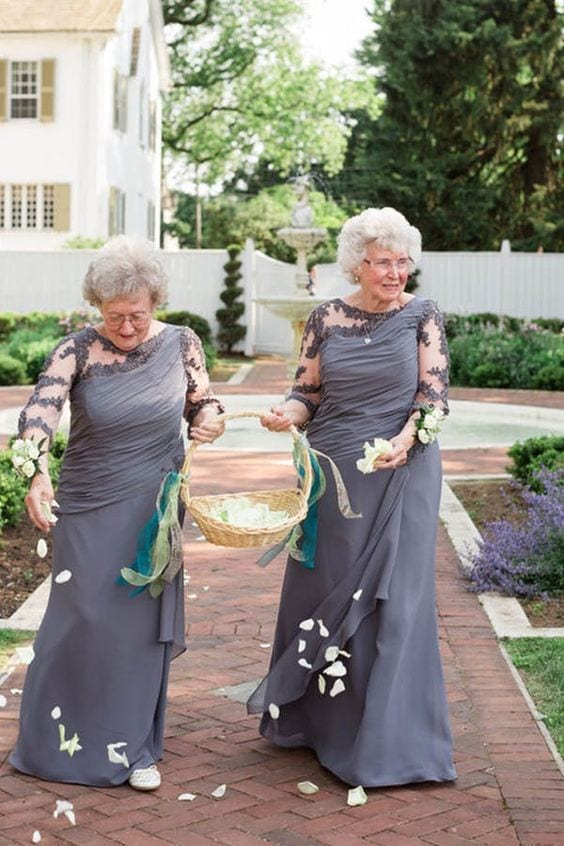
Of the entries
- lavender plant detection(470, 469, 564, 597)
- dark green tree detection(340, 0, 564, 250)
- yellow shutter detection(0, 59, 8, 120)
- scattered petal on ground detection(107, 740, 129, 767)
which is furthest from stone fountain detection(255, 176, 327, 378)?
scattered petal on ground detection(107, 740, 129, 767)

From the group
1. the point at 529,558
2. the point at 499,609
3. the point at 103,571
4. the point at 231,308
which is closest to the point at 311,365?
the point at 103,571

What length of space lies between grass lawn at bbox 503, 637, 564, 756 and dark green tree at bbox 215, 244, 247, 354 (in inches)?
767

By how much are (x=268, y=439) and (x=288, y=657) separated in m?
9.56

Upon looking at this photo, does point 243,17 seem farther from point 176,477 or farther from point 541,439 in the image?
point 176,477

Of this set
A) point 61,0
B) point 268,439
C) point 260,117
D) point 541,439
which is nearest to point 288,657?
point 541,439

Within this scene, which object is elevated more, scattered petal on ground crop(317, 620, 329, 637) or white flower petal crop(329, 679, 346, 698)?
scattered petal on ground crop(317, 620, 329, 637)

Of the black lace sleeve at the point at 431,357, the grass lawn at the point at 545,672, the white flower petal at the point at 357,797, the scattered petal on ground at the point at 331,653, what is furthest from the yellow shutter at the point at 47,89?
the white flower petal at the point at 357,797

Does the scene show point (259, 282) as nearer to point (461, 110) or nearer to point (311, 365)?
point (461, 110)

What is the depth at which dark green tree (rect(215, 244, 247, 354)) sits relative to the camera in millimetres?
25500

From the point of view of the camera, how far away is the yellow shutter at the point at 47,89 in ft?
92.5

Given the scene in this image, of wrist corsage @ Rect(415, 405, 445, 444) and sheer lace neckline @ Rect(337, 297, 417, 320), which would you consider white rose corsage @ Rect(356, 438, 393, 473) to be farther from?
sheer lace neckline @ Rect(337, 297, 417, 320)

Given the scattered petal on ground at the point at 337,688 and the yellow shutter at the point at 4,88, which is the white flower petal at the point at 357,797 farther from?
the yellow shutter at the point at 4,88

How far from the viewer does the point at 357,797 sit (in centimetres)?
444

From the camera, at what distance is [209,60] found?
41.0 metres
